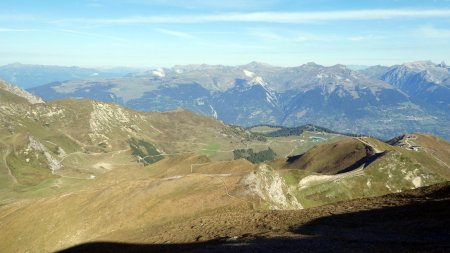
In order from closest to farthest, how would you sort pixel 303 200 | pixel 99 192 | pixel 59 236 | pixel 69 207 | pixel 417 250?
pixel 417 250
pixel 59 236
pixel 69 207
pixel 99 192
pixel 303 200

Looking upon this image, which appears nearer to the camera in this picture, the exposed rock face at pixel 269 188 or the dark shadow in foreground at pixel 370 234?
the dark shadow in foreground at pixel 370 234

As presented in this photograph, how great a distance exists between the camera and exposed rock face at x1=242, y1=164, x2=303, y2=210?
94438 millimetres

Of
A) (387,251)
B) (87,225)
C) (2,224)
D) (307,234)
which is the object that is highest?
(387,251)

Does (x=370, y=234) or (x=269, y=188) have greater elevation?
(x=370, y=234)

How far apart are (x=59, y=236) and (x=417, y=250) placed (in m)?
72.4

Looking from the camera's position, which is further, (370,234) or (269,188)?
(269,188)

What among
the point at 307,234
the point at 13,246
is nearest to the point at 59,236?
the point at 13,246

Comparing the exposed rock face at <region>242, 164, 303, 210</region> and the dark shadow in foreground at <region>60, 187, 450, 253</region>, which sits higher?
the dark shadow in foreground at <region>60, 187, 450, 253</region>

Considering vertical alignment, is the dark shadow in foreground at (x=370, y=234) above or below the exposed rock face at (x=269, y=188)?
above

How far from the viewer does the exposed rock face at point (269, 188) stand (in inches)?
3718

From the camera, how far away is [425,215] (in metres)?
54.2

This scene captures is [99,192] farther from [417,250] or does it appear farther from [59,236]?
[417,250]

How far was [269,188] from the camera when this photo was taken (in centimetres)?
10244

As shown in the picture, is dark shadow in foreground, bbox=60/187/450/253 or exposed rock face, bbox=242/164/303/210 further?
exposed rock face, bbox=242/164/303/210
